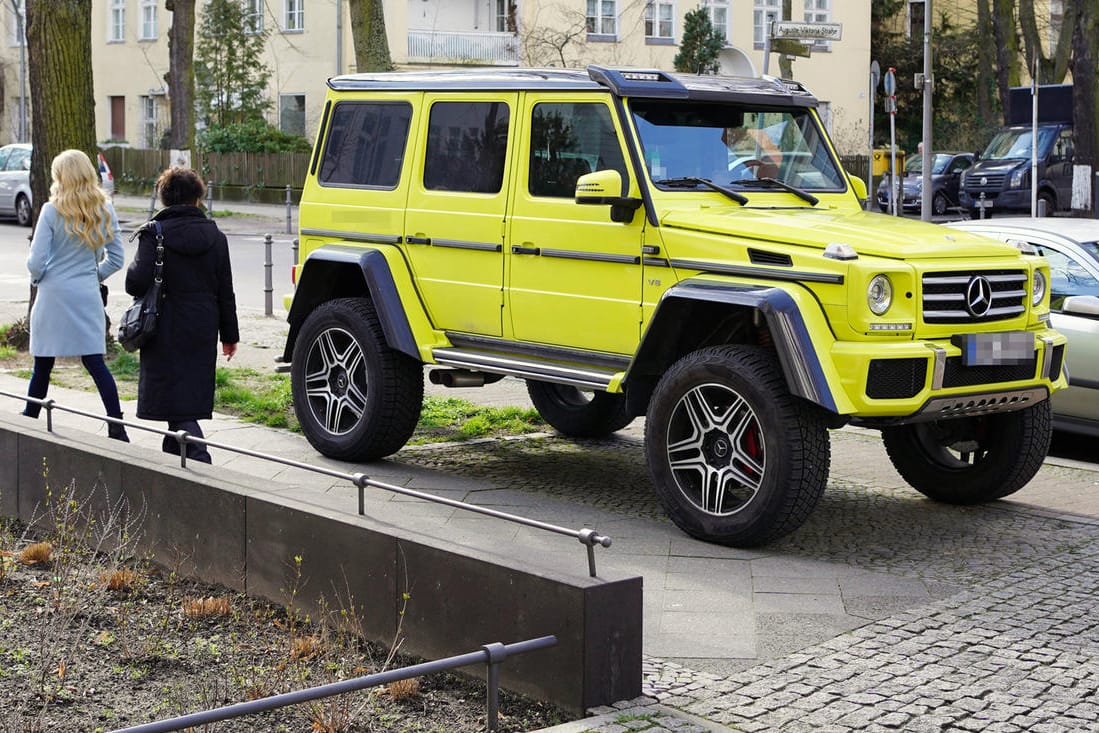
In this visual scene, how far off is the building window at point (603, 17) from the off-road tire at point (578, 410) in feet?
125

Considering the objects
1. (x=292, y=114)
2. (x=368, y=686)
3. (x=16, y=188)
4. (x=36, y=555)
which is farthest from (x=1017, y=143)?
(x=368, y=686)

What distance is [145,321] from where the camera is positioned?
Result: 8.39 m

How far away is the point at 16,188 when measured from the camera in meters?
34.2

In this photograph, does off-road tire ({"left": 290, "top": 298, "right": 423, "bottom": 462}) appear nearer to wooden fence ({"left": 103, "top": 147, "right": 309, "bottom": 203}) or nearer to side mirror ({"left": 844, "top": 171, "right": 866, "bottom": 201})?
side mirror ({"left": 844, "top": 171, "right": 866, "bottom": 201})

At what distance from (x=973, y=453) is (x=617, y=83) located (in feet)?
9.41

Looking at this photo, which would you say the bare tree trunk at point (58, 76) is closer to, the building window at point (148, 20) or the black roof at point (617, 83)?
the black roof at point (617, 83)

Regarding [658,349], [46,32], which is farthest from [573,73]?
→ [46,32]

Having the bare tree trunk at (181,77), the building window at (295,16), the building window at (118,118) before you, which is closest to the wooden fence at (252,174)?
the building window at (295,16)

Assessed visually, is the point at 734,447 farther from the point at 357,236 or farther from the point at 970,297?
the point at 357,236

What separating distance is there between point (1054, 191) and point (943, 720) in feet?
104

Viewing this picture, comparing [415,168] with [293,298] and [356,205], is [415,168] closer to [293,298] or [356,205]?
[356,205]

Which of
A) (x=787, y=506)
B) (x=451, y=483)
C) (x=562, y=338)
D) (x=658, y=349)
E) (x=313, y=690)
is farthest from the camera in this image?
(x=451, y=483)

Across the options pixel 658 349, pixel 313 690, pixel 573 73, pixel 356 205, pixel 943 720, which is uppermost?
pixel 573 73

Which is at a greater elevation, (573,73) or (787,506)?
(573,73)
